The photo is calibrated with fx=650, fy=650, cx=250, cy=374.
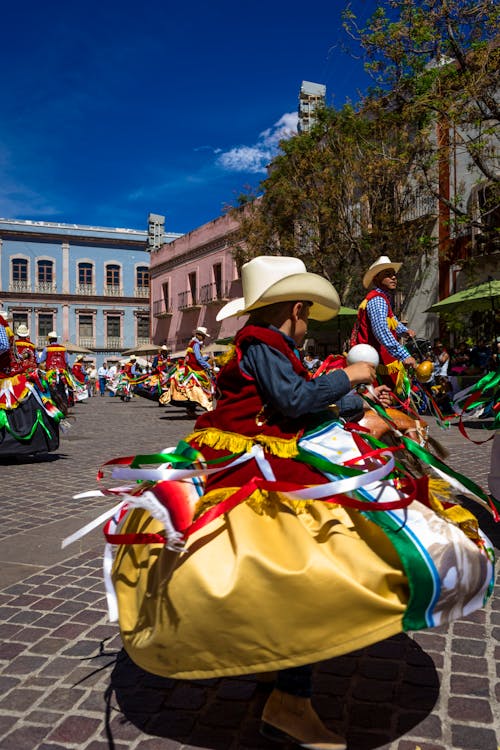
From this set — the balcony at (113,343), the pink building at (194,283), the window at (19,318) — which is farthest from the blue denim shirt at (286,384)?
the balcony at (113,343)

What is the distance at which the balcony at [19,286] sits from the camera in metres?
47.8

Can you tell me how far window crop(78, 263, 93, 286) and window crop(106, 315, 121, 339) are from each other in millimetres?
3104

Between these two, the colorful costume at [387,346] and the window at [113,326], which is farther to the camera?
the window at [113,326]

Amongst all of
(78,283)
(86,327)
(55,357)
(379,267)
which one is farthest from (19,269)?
(379,267)

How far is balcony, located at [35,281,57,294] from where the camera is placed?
48344mm

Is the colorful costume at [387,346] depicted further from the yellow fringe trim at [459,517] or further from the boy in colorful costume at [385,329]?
the yellow fringe trim at [459,517]

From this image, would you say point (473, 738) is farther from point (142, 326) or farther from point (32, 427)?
point (142, 326)

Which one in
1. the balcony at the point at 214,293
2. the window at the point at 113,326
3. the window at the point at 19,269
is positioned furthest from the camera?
the window at the point at 113,326

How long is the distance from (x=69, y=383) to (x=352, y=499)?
18.4 meters

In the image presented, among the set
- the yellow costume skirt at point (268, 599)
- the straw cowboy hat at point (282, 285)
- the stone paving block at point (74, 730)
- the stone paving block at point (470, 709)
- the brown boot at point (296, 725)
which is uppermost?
the straw cowboy hat at point (282, 285)

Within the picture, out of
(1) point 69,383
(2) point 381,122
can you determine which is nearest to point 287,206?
(2) point 381,122

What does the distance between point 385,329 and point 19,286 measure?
4662 cm

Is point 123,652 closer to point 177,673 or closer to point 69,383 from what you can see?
point 177,673

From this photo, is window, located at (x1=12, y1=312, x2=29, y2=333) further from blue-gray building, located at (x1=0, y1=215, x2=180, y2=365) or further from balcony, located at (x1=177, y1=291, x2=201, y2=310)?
balcony, located at (x1=177, y1=291, x2=201, y2=310)
